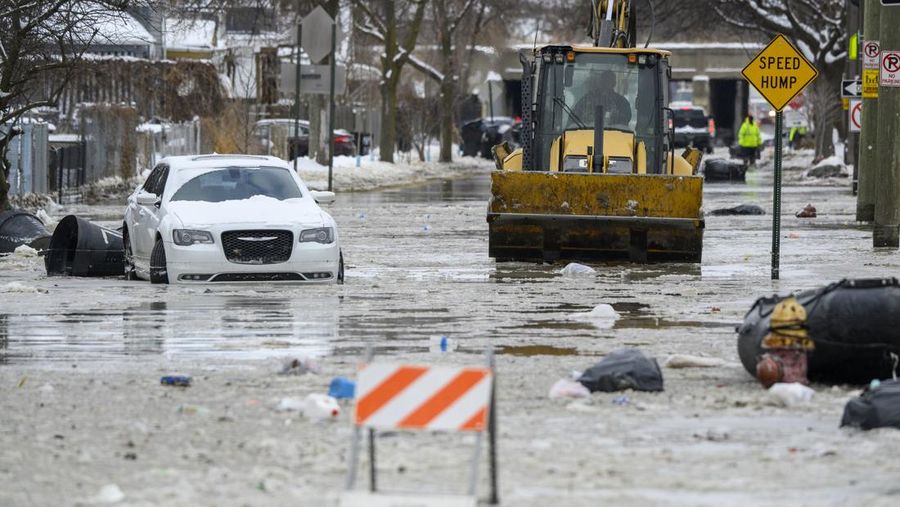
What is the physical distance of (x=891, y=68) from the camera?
22484mm

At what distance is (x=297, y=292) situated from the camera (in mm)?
16781

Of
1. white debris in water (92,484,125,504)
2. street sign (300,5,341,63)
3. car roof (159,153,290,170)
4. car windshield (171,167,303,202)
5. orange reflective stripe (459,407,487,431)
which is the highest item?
street sign (300,5,341,63)

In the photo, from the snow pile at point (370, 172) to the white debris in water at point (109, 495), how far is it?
114ft

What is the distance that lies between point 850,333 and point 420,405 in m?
4.43

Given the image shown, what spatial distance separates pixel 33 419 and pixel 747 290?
9460 millimetres

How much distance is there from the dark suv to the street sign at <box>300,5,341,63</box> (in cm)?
3165

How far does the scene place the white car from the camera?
56.1ft

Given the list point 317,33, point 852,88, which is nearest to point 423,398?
point 852,88

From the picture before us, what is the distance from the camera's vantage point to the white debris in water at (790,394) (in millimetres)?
9938

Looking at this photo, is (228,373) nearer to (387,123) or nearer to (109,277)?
(109,277)

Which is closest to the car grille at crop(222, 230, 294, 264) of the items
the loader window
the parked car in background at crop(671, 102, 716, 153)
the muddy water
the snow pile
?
the muddy water

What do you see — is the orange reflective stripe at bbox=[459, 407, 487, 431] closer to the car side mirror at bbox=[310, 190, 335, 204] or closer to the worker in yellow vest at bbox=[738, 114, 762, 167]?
the car side mirror at bbox=[310, 190, 335, 204]

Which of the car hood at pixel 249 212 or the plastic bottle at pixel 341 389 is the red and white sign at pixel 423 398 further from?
the car hood at pixel 249 212

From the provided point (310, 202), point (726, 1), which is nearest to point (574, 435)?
point (310, 202)
